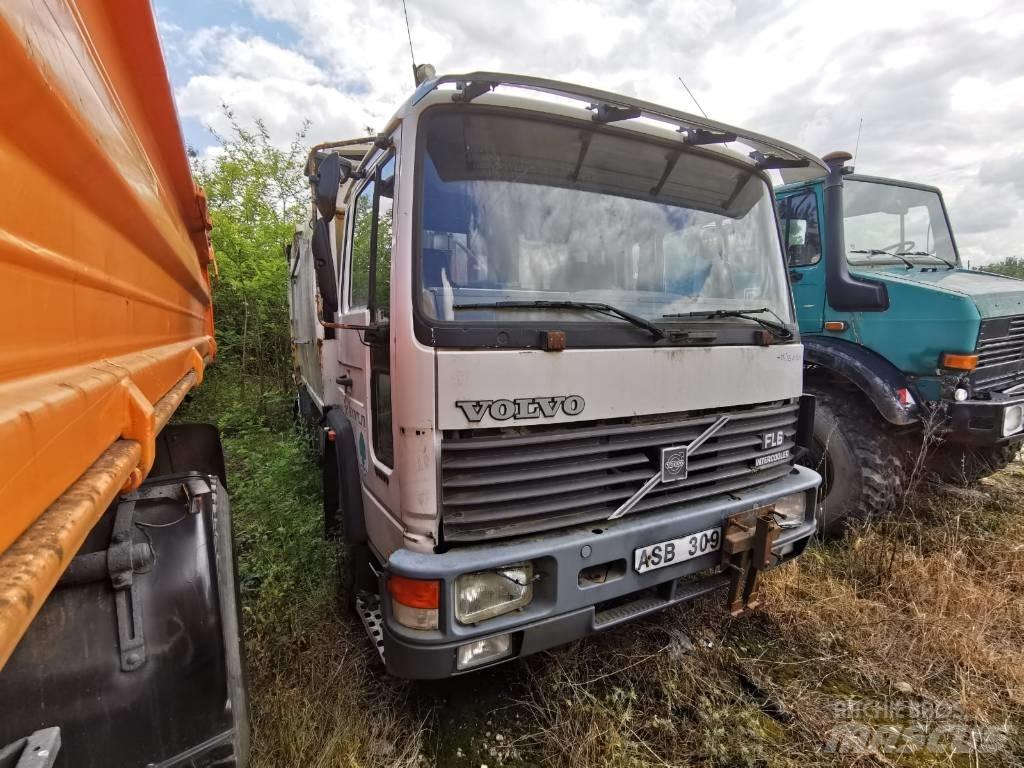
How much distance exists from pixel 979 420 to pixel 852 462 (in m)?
0.76

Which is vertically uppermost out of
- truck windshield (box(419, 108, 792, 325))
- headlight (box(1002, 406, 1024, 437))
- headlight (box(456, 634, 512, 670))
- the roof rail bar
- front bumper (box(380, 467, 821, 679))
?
the roof rail bar

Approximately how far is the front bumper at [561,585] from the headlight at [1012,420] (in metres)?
2.31

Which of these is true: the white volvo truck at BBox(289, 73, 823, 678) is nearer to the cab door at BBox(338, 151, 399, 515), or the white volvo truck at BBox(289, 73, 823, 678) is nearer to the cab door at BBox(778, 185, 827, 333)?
the cab door at BBox(338, 151, 399, 515)

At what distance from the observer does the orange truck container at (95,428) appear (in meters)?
0.67

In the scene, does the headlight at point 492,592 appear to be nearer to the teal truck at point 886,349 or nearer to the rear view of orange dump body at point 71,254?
the rear view of orange dump body at point 71,254

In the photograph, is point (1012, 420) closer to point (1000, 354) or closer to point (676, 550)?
point (1000, 354)

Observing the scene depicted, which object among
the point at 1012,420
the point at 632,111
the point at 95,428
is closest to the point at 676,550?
the point at 632,111

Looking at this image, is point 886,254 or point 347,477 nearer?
point 347,477

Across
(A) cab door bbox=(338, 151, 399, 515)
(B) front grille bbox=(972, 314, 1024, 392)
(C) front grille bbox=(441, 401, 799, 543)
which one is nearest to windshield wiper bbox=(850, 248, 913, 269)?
(B) front grille bbox=(972, 314, 1024, 392)

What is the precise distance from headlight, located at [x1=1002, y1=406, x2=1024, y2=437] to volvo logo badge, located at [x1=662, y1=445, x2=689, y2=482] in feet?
8.65

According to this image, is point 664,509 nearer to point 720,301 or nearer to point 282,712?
point 720,301

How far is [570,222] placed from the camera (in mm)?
2150

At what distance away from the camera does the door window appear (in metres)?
4.08

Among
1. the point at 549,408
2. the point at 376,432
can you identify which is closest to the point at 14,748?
the point at 376,432
